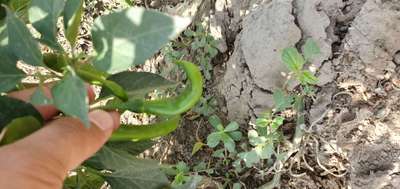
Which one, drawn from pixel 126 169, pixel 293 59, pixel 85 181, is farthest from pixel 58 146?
pixel 293 59

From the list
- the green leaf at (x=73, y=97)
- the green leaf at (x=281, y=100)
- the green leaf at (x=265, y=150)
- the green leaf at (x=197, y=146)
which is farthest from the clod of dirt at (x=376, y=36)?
the green leaf at (x=73, y=97)

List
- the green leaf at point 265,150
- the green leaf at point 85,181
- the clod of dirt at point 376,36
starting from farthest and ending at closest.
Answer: the green leaf at point 265,150, the clod of dirt at point 376,36, the green leaf at point 85,181

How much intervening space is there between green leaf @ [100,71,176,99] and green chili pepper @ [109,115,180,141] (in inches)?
6.7

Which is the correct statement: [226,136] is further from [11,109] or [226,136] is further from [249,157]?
[11,109]

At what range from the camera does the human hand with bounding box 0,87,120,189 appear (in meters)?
0.81

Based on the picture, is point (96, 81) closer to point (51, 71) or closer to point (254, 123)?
point (51, 71)

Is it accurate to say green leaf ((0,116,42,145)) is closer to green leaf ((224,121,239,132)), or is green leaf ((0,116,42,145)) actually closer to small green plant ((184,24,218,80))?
green leaf ((224,121,239,132))

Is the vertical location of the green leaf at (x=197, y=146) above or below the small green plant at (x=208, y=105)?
below

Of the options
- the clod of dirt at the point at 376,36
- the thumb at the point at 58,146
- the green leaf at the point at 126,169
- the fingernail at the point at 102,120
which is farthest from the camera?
the clod of dirt at the point at 376,36

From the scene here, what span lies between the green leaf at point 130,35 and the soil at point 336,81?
0.91 metres

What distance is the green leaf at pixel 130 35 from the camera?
732mm

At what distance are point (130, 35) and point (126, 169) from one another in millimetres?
402

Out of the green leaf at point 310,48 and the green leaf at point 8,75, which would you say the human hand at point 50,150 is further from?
the green leaf at point 310,48

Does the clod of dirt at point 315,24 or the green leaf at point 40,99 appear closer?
the green leaf at point 40,99
